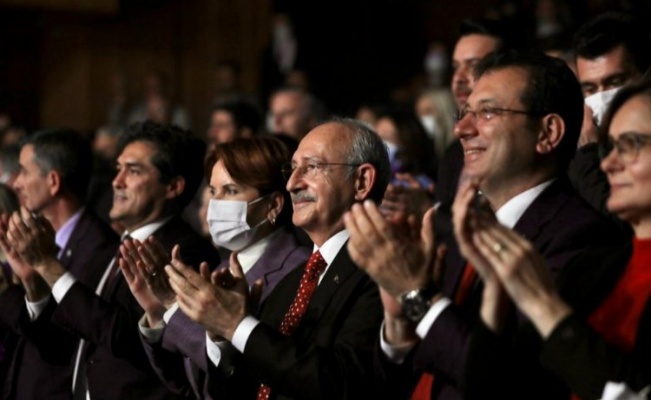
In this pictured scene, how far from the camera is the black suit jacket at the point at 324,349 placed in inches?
120

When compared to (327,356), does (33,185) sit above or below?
above

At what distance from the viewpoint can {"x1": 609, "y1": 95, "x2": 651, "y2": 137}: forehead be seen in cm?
253

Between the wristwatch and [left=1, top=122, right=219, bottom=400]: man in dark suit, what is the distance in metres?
1.55

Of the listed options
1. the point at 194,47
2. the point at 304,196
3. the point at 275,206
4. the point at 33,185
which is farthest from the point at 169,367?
the point at 194,47

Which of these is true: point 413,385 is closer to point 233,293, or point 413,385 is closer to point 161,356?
point 233,293

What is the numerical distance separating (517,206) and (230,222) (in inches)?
48.7

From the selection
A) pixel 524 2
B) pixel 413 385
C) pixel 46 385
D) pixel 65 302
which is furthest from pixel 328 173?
pixel 524 2

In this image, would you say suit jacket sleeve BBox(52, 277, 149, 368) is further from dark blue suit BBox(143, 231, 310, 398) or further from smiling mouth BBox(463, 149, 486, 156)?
smiling mouth BBox(463, 149, 486, 156)

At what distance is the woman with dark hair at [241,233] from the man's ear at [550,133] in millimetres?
1017

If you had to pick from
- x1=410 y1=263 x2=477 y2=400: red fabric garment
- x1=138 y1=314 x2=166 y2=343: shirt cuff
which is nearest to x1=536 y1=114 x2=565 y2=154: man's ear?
x1=410 y1=263 x2=477 y2=400: red fabric garment

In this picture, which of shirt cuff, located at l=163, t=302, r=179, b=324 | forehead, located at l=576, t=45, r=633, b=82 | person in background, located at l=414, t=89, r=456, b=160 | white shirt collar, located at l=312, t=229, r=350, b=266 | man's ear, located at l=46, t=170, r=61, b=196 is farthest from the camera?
person in background, located at l=414, t=89, r=456, b=160

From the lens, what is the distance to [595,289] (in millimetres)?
2549

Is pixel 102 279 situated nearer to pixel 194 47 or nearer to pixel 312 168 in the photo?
pixel 312 168

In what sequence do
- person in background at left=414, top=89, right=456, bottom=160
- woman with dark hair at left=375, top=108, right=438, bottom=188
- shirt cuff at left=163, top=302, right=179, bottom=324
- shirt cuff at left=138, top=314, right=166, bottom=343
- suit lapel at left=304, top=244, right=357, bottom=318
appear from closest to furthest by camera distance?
suit lapel at left=304, top=244, right=357, bottom=318
shirt cuff at left=163, top=302, right=179, bottom=324
shirt cuff at left=138, top=314, right=166, bottom=343
woman with dark hair at left=375, top=108, right=438, bottom=188
person in background at left=414, top=89, right=456, bottom=160
